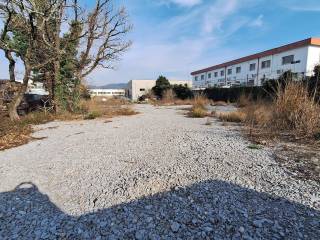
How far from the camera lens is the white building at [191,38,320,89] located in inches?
913

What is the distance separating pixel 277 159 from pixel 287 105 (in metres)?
2.40

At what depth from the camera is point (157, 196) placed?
2641 millimetres

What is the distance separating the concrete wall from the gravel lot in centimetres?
1465

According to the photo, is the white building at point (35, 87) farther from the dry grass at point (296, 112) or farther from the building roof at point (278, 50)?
the building roof at point (278, 50)

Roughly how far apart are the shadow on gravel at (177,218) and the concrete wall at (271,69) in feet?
50.6

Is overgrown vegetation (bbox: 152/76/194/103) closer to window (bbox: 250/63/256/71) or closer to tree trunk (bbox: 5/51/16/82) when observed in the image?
window (bbox: 250/63/256/71)

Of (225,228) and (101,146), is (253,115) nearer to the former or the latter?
(101,146)

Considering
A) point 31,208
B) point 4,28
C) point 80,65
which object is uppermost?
point 4,28

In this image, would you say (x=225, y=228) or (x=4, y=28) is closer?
(x=225, y=228)

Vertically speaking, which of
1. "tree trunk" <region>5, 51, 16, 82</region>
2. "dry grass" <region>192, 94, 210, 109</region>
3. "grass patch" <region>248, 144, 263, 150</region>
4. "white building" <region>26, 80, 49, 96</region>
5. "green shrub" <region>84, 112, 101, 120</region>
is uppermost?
"tree trunk" <region>5, 51, 16, 82</region>

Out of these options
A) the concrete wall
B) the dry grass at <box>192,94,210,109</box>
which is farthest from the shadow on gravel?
the concrete wall

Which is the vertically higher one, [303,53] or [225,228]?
[303,53]

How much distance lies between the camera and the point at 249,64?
3244 centimetres

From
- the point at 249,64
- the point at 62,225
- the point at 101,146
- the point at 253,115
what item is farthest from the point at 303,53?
the point at 62,225
